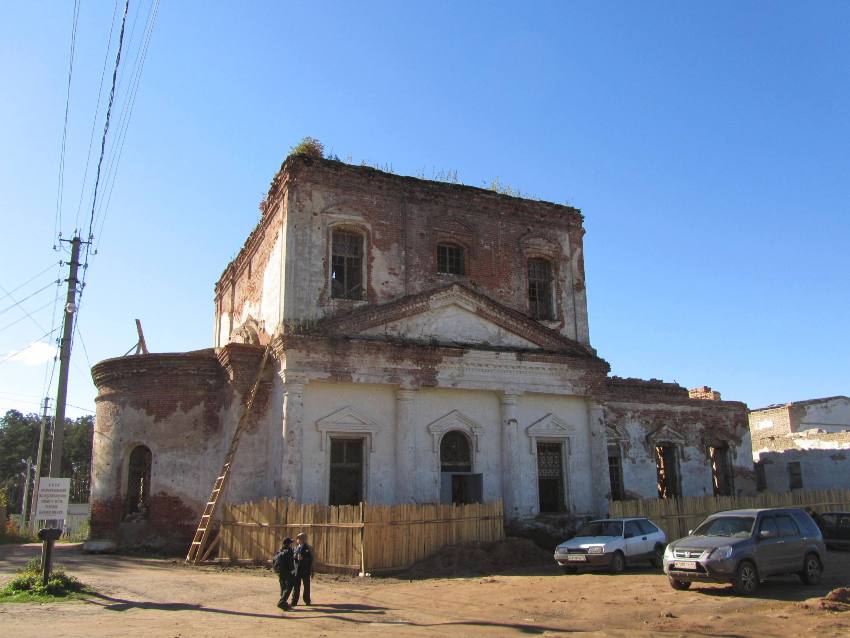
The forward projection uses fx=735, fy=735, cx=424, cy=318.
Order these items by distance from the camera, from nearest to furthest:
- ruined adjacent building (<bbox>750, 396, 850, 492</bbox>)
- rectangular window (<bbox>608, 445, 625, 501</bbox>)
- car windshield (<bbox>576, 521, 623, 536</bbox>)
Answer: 1. car windshield (<bbox>576, 521, 623, 536</bbox>)
2. rectangular window (<bbox>608, 445, 625, 501</bbox>)
3. ruined adjacent building (<bbox>750, 396, 850, 492</bbox>)

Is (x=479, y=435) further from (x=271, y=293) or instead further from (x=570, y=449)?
(x=271, y=293)

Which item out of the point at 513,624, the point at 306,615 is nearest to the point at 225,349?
the point at 306,615

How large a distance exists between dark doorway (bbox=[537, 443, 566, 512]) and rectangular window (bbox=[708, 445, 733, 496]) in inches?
481

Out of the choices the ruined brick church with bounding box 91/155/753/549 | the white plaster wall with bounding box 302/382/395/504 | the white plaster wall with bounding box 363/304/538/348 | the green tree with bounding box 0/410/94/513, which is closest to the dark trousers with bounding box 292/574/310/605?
the ruined brick church with bounding box 91/155/753/549

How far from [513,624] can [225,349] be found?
1178 cm

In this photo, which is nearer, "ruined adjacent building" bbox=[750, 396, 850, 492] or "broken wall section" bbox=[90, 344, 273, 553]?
"broken wall section" bbox=[90, 344, 273, 553]

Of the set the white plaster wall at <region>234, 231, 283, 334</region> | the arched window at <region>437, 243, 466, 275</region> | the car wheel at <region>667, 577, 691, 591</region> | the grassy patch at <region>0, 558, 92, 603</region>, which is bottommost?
the car wheel at <region>667, 577, 691, 591</region>

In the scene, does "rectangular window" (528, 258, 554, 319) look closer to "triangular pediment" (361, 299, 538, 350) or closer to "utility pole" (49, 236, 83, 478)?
"triangular pediment" (361, 299, 538, 350)

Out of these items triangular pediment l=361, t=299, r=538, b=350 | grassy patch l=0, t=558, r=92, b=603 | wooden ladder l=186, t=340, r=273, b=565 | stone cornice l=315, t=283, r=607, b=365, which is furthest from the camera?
triangular pediment l=361, t=299, r=538, b=350

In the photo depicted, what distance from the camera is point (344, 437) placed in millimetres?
19125

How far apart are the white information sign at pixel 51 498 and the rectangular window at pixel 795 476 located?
32.7 meters

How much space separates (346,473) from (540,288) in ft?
29.2

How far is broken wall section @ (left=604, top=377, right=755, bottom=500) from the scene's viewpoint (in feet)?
94.7

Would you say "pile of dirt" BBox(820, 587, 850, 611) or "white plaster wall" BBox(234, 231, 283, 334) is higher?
"white plaster wall" BBox(234, 231, 283, 334)
